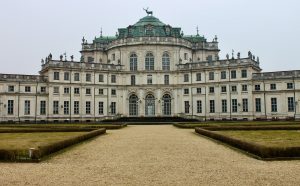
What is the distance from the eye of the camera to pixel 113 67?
73.4 meters

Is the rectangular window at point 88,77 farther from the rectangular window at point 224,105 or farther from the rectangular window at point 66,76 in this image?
the rectangular window at point 224,105

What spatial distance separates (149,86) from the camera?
72.7 metres

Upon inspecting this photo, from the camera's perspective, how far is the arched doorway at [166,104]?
7288cm

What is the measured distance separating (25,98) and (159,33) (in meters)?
30.3

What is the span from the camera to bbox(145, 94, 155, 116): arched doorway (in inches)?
2869

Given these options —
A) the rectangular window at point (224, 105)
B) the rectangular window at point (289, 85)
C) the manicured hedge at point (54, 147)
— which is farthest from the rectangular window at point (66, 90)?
the manicured hedge at point (54, 147)

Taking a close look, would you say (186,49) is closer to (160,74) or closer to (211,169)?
(160,74)

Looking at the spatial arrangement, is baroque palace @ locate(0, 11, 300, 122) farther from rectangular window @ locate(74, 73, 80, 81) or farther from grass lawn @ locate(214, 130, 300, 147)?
grass lawn @ locate(214, 130, 300, 147)

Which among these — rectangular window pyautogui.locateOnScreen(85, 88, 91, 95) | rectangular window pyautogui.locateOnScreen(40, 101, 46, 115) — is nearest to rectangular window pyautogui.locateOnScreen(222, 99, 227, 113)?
rectangular window pyautogui.locateOnScreen(85, 88, 91, 95)

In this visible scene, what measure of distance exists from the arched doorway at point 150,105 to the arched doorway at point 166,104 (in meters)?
2.06

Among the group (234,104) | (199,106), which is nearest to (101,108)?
(199,106)

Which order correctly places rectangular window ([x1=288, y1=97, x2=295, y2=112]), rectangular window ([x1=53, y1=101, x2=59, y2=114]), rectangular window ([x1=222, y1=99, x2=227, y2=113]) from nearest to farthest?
rectangular window ([x1=288, y1=97, x2=295, y2=112]) → rectangular window ([x1=53, y1=101, x2=59, y2=114]) → rectangular window ([x1=222, y1=99, x2=227, y2=113])

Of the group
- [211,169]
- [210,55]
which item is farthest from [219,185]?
[210,55]

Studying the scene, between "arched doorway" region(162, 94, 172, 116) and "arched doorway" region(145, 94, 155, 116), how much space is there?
206 centimetres
